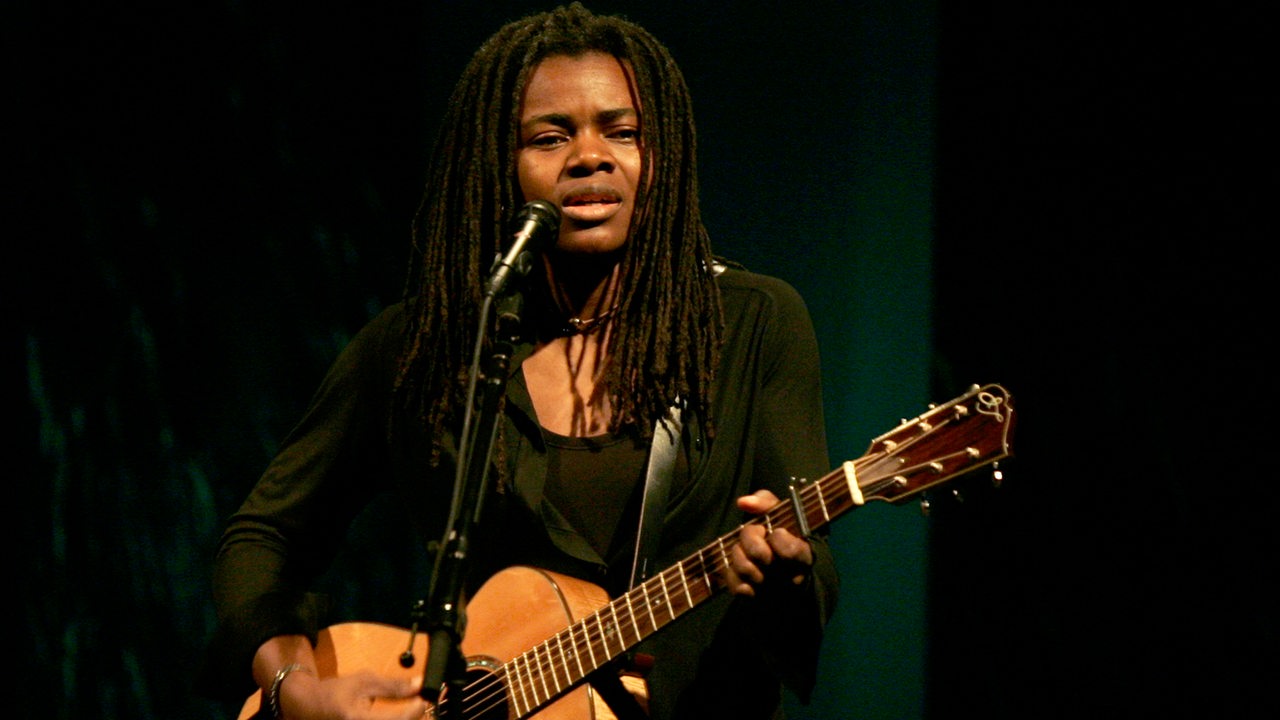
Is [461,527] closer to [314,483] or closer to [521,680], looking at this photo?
[521,680]

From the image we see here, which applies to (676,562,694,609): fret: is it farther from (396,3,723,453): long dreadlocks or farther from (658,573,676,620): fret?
(396,3,723,453): long dreadlocks

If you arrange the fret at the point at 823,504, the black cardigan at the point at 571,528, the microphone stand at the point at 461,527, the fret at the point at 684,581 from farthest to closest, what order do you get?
the black cardigan at the point at 571,528 < the fret at the point at 684,581 < the fret at the point at 823,504 < the microphone stand at the point at 461,527

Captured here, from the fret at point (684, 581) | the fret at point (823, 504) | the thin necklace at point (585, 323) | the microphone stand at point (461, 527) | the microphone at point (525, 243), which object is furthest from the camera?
the thin necklace at point (585, 323)

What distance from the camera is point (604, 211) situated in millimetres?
Result: 2230

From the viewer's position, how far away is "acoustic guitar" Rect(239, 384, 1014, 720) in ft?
5.95

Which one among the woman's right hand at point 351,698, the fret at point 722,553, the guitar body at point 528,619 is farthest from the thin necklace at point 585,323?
the woman's right hand at point 351,698

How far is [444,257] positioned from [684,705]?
3.27 feet

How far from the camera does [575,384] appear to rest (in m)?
2.35

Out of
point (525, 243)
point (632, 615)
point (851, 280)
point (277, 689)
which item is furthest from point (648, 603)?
point (851, 280)

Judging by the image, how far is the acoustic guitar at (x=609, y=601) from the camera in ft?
5.95

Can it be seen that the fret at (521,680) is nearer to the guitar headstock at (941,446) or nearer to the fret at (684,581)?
the fret at (684,581)

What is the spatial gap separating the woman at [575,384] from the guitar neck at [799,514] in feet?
0.39

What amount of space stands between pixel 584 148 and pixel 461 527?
846 mm

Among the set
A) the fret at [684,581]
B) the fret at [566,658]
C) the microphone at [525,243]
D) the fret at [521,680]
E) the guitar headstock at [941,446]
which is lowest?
the fret at [521,680]
